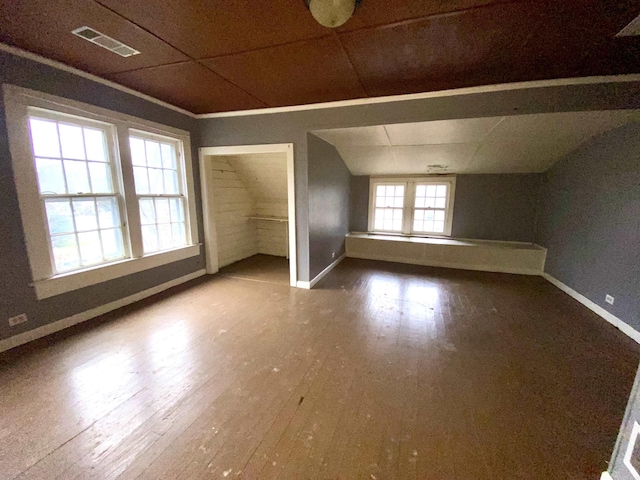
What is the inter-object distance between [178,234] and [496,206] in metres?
5.63

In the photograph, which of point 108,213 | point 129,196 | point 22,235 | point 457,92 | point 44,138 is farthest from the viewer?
point 129,196

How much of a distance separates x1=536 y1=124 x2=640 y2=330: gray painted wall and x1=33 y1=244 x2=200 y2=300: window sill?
5.35m

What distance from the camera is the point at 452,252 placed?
475 cm

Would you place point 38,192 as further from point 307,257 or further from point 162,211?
point 307,257

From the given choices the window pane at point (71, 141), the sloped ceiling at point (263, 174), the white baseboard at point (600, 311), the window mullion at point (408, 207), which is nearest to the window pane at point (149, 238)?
the window pane at point (71, 141)

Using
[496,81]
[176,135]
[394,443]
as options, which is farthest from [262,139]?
[394,443]

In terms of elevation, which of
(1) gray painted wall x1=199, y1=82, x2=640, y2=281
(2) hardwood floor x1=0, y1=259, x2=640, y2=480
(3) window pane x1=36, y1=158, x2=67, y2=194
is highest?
(1) gray painted wall x1=199, y1=82, x2=640, y2=281

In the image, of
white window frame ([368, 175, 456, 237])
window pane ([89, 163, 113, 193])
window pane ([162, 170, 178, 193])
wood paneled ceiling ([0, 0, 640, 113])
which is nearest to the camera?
wood paneled ceiling ([0, 0, 640, 113])

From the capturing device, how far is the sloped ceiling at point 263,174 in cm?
431

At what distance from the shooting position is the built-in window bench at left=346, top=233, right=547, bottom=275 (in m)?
4.36

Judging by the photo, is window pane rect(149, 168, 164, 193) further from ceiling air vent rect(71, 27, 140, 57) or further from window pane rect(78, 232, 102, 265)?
ceiling air vent rect(71, 27, 140, 57)

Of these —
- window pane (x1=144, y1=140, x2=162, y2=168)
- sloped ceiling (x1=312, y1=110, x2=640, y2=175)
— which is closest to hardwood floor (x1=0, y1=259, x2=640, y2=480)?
window pane (x1=144, y1=140, x2=162, y2=168)

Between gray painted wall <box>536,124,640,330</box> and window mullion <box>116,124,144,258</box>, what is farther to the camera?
window mullion <box>116,124,144,258</box>

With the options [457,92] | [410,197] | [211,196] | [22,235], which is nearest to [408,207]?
[410,197]
